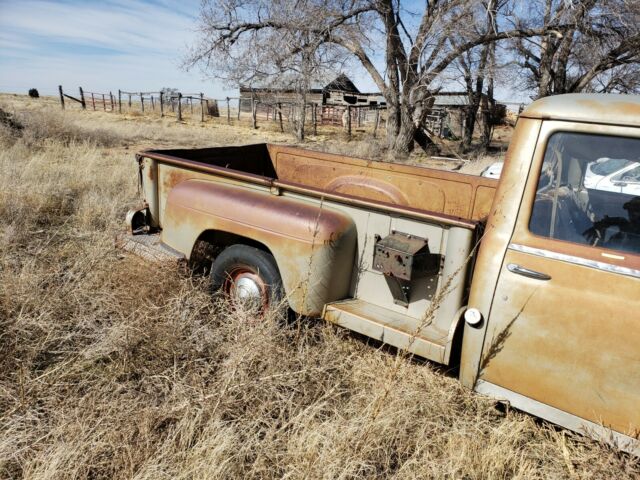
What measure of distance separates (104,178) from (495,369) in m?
7.17

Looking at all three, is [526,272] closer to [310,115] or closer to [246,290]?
[246,290]

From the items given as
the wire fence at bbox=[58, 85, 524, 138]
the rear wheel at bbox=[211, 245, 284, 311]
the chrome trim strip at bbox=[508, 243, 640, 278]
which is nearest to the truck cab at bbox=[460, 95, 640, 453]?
the chrome trim strip at bbox=[508, 243, 640, 278]

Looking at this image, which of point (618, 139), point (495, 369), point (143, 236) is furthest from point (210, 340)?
point (618, 139)

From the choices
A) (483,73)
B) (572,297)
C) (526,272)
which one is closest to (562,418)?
(572,297)

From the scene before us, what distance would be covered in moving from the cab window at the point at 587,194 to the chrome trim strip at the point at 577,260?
90 millimetres

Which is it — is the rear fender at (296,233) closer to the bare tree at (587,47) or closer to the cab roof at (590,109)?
the cab roof at (590,109)

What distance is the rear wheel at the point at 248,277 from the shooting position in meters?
3.06

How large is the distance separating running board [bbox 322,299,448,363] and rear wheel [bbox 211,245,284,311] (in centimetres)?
47

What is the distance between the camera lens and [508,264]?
85.0 inches

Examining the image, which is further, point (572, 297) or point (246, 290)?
point (246, 290)

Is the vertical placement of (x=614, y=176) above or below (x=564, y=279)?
above

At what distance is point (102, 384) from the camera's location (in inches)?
100

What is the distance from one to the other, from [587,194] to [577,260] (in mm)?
368

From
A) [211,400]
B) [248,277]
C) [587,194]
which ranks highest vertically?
[587,194]
